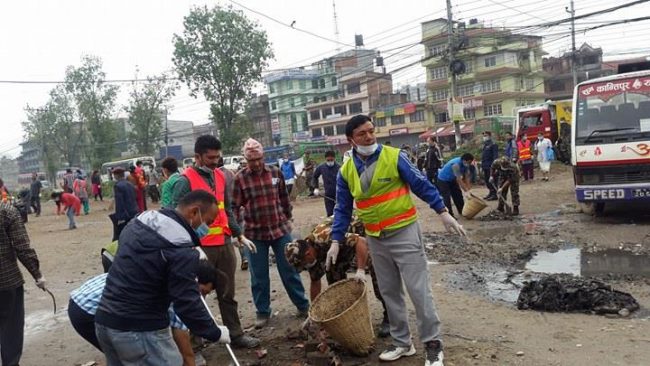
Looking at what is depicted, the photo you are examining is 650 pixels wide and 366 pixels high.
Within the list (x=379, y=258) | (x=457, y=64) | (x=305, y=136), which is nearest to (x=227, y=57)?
(x=457, y=64)

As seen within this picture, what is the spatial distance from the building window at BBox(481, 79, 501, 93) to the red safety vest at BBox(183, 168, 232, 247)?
1985 inches

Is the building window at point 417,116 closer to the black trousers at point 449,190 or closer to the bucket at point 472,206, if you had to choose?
the black trousers at point 449,190

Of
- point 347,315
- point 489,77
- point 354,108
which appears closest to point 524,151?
point 347,315

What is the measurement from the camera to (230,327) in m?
4.57

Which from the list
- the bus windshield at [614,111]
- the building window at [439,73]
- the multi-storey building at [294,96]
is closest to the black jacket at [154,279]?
the bus windshield at [614,111]

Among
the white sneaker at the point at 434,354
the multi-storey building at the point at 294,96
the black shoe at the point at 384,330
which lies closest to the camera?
the white sneaker at the point at 434,354

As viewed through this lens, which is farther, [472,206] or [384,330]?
[472,206]

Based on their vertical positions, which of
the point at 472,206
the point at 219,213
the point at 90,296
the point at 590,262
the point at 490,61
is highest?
the point at 490,61

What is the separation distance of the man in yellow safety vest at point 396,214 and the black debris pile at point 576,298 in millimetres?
1753

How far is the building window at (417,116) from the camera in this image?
53.0 meters

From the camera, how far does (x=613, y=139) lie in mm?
8398

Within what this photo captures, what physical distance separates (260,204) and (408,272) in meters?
1.76

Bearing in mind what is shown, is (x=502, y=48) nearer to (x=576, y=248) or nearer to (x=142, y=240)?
(x=576, y=248)

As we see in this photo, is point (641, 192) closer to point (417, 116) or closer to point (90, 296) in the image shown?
point (90, 296)
